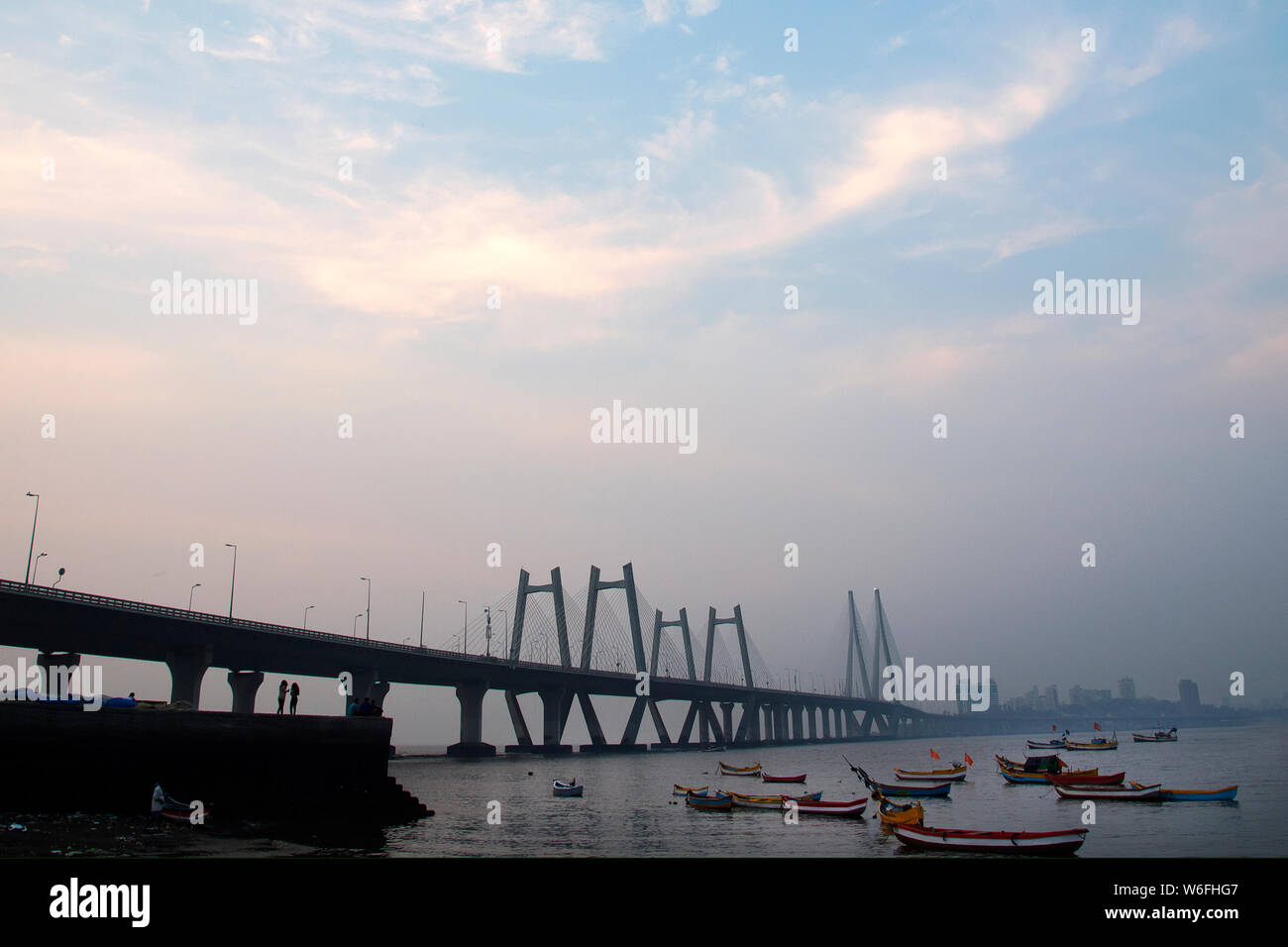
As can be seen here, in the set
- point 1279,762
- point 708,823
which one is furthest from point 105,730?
point 1279,762

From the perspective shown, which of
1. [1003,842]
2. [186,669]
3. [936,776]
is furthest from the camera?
[936,776]

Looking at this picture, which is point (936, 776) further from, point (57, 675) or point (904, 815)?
point (57, 675)

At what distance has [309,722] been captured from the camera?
122 ft

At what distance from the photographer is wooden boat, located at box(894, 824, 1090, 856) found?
33.8 meters

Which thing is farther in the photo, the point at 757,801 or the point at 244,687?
the point at 244,687

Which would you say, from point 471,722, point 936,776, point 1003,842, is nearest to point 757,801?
point 1003,842

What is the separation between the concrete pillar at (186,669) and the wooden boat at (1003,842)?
64.0 m

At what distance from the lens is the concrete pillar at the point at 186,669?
7869cm

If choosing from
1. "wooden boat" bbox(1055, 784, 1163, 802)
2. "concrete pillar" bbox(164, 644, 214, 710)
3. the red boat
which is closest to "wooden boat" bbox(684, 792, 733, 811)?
"wooden boat" bbox(1055, 784, 1163, 802)

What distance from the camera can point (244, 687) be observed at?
91.3 m

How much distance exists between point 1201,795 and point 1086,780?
9.66 m

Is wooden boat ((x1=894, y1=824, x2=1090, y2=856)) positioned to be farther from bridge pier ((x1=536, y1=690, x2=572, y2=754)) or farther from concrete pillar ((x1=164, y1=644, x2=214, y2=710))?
bridge pier ((x1=536, y1=690, x2=572, y2=754))

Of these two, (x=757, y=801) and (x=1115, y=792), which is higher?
(x=757, y=801)
